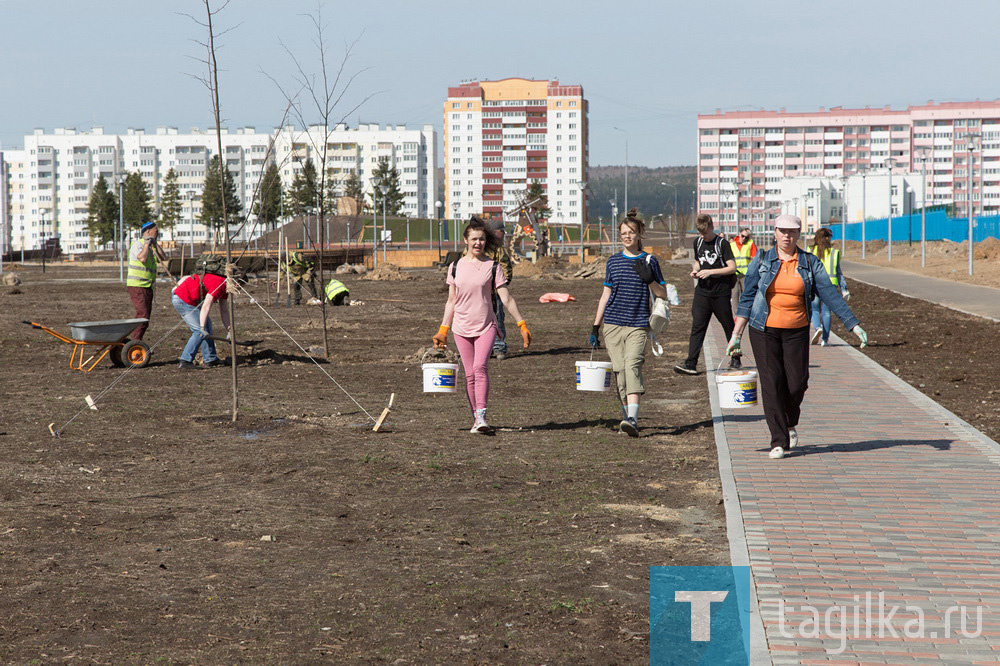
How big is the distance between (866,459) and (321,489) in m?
3.73

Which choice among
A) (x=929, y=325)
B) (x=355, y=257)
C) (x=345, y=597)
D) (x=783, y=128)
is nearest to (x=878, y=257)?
(x=355, y=257)

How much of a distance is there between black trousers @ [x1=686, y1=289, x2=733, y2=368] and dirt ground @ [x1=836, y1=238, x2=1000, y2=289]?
23.7 metres

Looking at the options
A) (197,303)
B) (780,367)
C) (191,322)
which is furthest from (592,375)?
(197,303)

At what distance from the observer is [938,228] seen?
273 ft

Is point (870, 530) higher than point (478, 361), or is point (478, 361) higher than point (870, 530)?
point (478, 361)

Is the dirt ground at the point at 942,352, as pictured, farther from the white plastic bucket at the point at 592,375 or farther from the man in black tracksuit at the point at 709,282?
the white plastic bucket at the point at 592,375

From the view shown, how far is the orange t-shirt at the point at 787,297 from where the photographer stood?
810 cm

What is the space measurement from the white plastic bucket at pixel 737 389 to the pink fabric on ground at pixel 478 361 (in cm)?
180

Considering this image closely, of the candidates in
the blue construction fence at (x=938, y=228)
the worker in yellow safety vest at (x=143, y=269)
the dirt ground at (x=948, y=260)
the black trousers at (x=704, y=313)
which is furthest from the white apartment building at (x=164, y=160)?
the black trousers at (x=704, y=313)

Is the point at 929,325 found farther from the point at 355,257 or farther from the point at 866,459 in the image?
the point at 355,257

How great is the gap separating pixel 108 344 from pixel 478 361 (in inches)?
273

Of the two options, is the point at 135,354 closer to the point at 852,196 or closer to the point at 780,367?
the point at 780,367

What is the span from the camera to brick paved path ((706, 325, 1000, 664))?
4.43 meters

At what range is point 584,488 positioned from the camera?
7.45m
